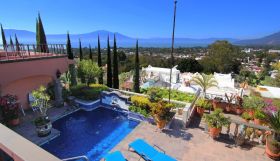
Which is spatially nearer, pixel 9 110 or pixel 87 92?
pixel 9 110

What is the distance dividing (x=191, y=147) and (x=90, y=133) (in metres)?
5.56

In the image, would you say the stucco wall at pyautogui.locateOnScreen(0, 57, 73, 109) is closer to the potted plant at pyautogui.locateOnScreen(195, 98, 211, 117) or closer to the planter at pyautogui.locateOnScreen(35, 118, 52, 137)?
the planter at pyautogui.locateOnScreen(35, 118, 52, 137)

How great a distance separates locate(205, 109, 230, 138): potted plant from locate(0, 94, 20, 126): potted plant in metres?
10.7

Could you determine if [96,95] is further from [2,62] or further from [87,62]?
[2,62]

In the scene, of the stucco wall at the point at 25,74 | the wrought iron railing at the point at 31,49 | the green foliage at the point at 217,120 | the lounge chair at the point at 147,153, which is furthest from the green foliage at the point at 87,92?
the green foliage at the point at 217,120

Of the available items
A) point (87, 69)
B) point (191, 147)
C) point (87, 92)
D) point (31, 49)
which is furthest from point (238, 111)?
point (31, 49)

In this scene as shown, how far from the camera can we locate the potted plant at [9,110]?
10.5 m

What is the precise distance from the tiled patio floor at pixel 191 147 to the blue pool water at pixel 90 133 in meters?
0.85

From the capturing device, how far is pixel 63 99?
1434cm

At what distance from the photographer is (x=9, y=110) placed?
1061 cm

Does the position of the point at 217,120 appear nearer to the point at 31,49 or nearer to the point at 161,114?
the point at 161,114

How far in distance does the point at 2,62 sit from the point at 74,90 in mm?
5445

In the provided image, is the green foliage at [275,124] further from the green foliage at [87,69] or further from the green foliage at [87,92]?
the green foliage at [87,69]

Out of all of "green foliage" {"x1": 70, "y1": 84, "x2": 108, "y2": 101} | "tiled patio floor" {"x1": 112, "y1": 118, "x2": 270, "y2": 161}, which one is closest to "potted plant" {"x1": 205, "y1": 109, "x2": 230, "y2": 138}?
"tiled patio floor" {"x1": 112, "y1": 118, "x2": 270, "y2": 161}
